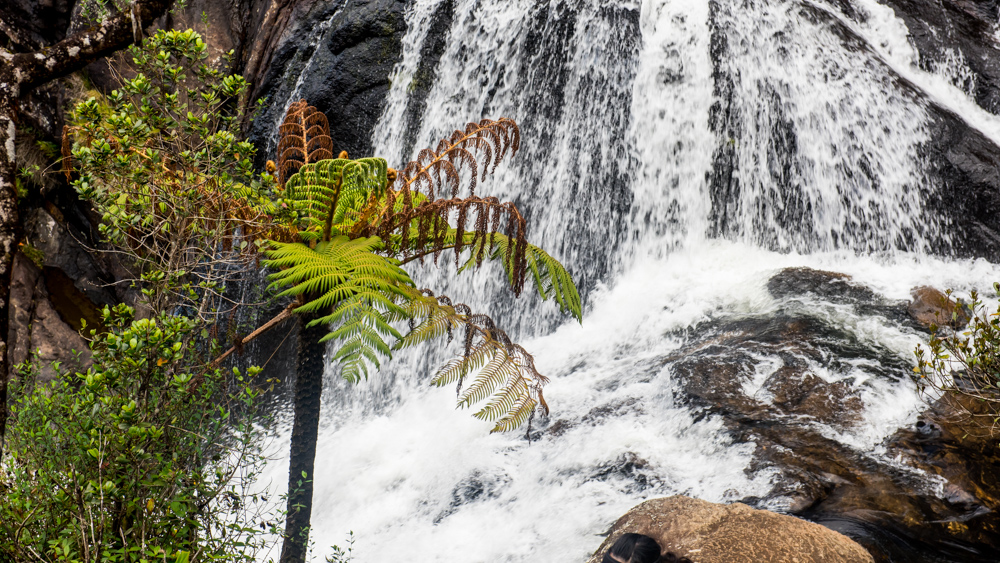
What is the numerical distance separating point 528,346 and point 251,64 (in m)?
5.42

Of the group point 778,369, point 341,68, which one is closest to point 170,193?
point 778,369

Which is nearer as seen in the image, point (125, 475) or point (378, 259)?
point (125, 475)

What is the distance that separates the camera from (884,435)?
148 inches

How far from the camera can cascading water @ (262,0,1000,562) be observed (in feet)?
15.3

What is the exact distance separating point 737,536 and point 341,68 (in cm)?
707

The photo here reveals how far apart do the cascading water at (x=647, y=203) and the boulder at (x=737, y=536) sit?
133cm

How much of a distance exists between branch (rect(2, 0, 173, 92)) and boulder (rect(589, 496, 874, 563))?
A: 517 cm

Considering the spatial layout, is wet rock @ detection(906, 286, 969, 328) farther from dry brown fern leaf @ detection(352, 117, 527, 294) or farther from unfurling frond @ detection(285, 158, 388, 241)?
unfurling frond @ detection(285, 158, 388, 241)

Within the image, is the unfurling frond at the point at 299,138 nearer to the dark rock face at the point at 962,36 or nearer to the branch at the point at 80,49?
the branch at the point at 80,49

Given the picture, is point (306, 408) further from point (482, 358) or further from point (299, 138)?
point (299, 138)

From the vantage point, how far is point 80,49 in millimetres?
5559

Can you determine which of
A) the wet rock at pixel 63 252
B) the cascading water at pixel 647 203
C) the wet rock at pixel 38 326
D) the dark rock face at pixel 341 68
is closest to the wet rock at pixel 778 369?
the cascading water at pixel 647 203

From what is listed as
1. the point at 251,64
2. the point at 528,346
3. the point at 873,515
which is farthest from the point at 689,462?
the point at 251,64

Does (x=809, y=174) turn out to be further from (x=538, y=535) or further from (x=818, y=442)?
(x=538, y=535)
